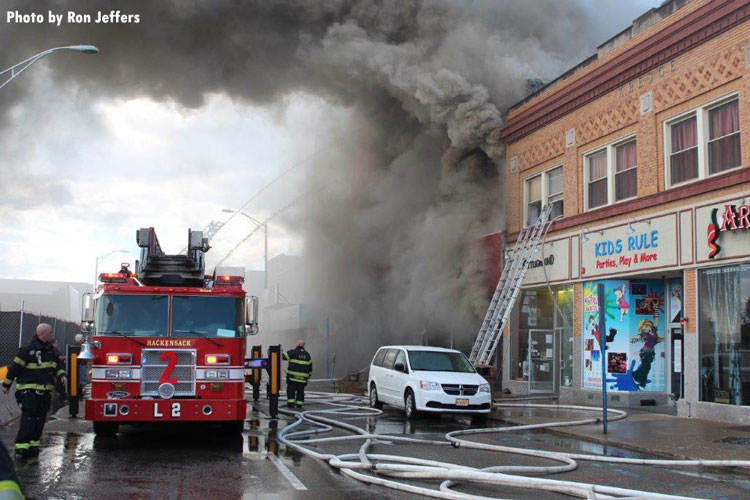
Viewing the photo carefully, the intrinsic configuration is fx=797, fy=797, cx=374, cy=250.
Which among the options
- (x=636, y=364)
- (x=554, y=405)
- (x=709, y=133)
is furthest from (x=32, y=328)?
(x=709, y=133)

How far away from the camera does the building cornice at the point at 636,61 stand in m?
Answer: 14.5

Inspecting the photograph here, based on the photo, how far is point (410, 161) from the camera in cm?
2712

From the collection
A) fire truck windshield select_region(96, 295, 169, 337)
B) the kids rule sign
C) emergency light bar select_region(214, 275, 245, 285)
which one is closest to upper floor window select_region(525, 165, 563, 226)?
the kids rule sign

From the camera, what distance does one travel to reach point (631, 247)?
1695 cm

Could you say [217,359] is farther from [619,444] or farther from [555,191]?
[555,191]

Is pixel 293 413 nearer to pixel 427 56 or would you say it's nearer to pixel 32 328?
pixel 32 328

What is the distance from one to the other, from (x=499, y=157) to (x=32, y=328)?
44.6 ft

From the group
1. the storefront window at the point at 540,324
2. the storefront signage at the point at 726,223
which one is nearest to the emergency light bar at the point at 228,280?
the storefront signage at the point at 726,223

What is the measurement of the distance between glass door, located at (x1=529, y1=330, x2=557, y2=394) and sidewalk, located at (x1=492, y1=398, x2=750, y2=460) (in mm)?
4634

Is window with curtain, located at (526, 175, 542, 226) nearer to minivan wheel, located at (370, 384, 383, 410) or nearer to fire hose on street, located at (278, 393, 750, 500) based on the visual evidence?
minivan wheel, located at (370, 384, 383, 410)

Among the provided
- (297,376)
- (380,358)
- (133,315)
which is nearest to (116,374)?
(133,315)

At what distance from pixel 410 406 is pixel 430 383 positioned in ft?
2.06

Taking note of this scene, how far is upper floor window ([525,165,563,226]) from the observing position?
20.4 metres

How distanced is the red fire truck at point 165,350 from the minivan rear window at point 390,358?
5.20 metres
